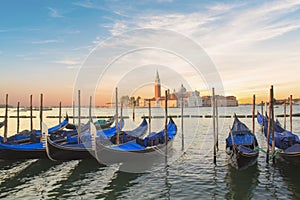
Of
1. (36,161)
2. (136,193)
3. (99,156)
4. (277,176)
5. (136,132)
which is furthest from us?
(136,132)

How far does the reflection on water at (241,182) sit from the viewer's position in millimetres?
6923

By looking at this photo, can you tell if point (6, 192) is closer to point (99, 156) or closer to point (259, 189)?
point (99, 156)

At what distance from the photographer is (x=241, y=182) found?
7.79m

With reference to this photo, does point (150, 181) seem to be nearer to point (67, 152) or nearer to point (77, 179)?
point (77, 179)

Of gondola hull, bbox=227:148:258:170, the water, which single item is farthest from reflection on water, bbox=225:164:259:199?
gondola hull, bbox=227:148:258:170

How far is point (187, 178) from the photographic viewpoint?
8.37 metres

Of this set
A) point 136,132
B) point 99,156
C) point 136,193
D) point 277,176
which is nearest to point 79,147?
point 99,156

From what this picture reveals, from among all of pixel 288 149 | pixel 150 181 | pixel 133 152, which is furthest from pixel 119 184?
pixel 288 149

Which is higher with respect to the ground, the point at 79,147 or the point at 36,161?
the point at 79,147

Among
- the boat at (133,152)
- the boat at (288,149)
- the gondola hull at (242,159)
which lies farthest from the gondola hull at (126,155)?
the boat at (288,149)

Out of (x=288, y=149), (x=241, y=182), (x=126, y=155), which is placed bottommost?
(x=241, y=182)

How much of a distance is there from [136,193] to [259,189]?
11.1 feet

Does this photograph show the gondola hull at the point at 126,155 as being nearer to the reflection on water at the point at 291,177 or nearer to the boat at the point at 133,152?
the boat at the point at 133,152

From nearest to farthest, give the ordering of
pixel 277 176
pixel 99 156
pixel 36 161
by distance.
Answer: pixel 277 176, pixel 99 156, pixel 36 161
